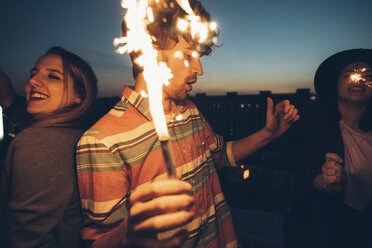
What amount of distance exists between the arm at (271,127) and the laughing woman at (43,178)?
83.1 inches

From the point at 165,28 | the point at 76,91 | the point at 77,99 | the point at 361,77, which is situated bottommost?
the point at 77,99

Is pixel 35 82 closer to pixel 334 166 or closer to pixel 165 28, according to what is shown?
pixel 165 28

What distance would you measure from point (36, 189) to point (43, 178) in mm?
95

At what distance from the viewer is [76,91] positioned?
2.22 m

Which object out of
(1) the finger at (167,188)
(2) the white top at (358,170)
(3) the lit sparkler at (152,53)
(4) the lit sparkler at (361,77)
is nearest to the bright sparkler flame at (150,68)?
(3) the lit sparkler at (152,53)

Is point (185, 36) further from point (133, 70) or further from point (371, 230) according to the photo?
point (371, 230)

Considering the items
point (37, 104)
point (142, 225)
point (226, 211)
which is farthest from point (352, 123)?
point (37, 104)

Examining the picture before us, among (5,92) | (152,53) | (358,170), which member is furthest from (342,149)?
(5,92)

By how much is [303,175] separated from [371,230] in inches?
38.2

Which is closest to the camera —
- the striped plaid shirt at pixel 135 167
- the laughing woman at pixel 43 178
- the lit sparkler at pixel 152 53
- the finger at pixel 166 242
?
the lit sparkler at pixel 152 53

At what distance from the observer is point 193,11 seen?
2195 mm

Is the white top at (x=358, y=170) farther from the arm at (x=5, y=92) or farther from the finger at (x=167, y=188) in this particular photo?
the arm at (x=5, y=92)

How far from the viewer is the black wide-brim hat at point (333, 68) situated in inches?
88.1

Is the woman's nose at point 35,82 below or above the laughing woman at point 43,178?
above
